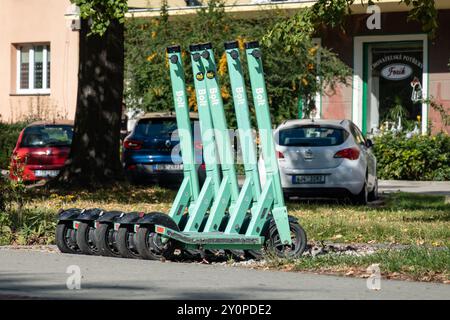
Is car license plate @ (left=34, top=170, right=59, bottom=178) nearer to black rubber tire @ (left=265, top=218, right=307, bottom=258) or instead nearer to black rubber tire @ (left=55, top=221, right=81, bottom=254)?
black rubber tire @ (left=55, top=221, right=81, bottom=254)

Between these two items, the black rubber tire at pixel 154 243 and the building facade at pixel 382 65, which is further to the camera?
the building facade at pixel 382 65

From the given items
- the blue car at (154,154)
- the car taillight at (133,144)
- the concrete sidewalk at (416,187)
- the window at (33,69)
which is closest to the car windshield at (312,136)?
the blue car at (154,154)

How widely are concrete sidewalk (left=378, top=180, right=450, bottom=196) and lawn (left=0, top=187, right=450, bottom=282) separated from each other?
1.69 m

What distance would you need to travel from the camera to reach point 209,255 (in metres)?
12.8

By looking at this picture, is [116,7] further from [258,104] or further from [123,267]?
[123,267]

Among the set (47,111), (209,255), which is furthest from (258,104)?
(47,111)

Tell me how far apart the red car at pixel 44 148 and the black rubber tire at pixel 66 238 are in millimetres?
12659

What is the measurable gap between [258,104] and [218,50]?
17857mm

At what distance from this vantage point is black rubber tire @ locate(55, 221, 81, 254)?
13.0 m

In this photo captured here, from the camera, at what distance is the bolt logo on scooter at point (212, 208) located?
12.3 metres

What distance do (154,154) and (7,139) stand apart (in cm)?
963

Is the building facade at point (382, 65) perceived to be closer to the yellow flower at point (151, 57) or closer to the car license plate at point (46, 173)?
the yellow flower at point (151, 57)

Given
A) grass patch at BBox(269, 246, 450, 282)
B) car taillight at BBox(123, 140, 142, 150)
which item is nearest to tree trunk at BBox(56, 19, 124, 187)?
car taillight at BBox(123, 140, 142, 150)

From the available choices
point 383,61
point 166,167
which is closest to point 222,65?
point 166,167
